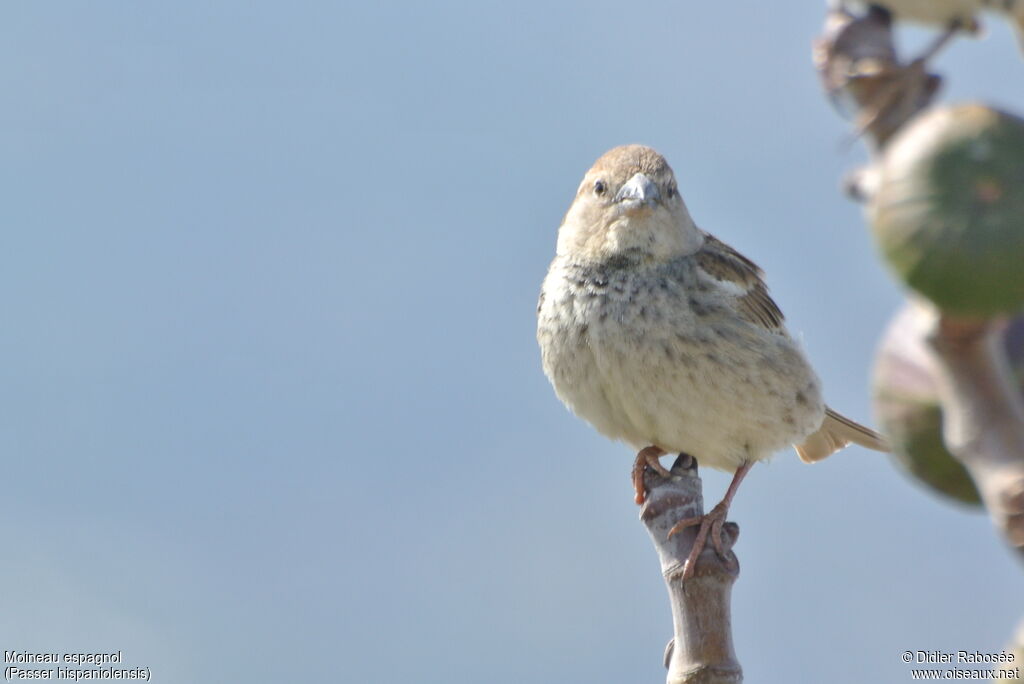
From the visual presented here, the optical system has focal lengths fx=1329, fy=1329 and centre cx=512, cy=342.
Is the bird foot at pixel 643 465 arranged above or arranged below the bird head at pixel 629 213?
below

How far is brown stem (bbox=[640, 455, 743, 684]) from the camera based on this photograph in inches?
111

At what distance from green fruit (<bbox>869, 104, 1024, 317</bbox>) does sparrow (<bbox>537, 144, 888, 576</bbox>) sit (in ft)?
11.8

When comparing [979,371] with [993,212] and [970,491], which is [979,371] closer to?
[993,212]

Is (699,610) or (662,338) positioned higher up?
(662,338)

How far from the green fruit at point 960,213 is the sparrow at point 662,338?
3593 mm

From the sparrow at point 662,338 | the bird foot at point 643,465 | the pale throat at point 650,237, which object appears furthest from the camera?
the pale throat at point 650,237

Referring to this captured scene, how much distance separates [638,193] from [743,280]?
1.90ft

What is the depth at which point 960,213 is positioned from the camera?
81 cm

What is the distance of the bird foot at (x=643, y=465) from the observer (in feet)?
14.6

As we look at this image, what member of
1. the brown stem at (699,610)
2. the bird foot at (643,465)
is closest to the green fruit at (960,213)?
the brown stem at (699,610)

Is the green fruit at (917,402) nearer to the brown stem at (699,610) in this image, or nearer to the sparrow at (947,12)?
the sparrow at (947,12)

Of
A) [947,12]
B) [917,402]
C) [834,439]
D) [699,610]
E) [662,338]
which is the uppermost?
Result: [834,439]

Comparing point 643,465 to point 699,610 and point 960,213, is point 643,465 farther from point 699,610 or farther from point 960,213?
point 960,213

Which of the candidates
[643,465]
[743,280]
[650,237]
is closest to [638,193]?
[650,237]
